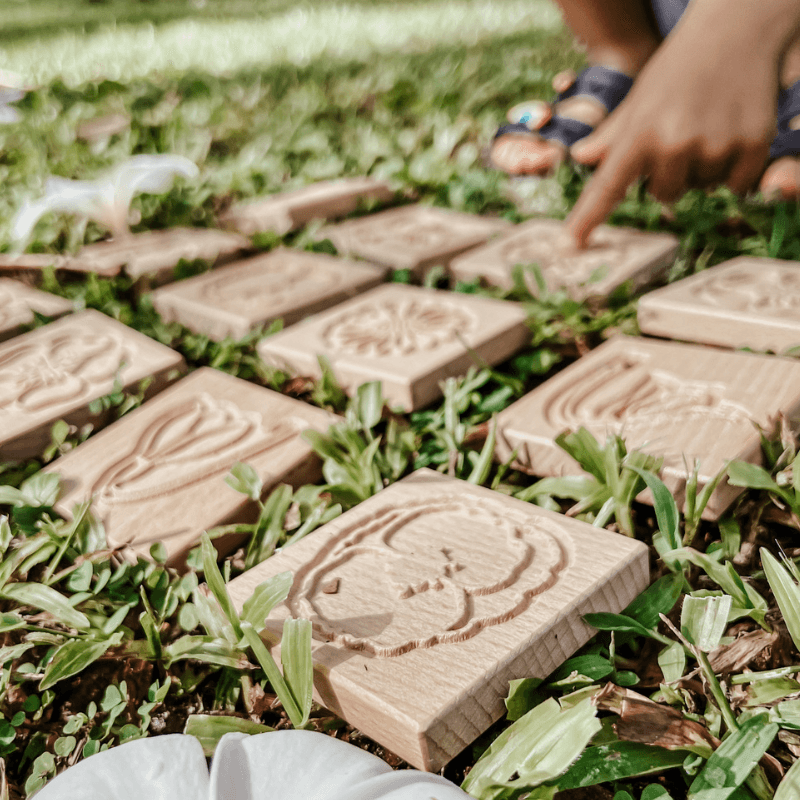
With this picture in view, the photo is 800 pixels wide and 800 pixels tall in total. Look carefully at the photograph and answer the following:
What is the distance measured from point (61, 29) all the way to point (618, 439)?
23.9ft

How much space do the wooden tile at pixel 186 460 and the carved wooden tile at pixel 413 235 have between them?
0.78 metres

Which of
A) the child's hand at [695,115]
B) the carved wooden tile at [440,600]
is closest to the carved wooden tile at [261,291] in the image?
the child's hand at [695,115]

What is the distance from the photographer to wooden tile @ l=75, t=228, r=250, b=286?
2164 millimetres

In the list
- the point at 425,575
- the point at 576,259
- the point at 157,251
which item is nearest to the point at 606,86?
the point at 576,259

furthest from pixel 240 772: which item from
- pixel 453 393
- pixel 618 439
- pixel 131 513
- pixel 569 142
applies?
pixel 569 142

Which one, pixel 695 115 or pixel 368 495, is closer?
pixel 368 495

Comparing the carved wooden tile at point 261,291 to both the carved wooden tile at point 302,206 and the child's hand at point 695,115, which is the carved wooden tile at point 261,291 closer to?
the carved wooden tile at point 302,206

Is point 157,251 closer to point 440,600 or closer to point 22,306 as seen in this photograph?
point 22,306

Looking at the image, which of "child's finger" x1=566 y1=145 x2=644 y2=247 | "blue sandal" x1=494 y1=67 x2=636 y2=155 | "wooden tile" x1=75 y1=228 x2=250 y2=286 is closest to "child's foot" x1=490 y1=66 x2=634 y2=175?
"blue sandal" x1=494 y1=67 x2=636 y2=155

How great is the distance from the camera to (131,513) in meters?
1.25

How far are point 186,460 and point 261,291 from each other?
0.77m

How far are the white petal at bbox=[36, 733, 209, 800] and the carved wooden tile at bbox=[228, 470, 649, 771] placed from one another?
0.56 ft

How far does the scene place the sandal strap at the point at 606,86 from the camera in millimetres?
2680

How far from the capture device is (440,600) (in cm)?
96
